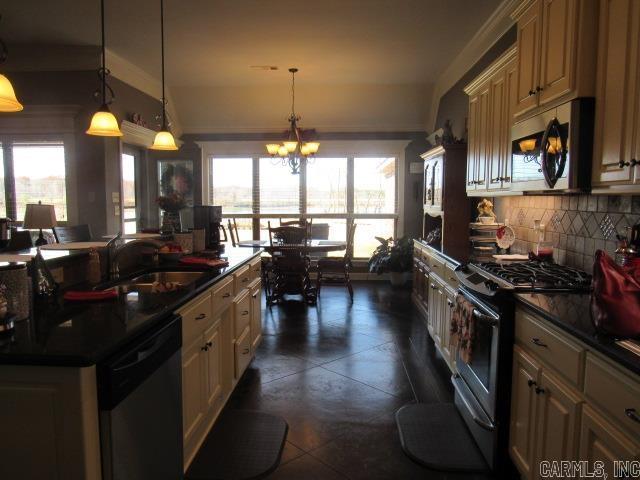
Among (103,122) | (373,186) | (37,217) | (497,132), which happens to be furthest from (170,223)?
(373,186)

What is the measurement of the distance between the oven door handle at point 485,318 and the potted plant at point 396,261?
3982 millimetres

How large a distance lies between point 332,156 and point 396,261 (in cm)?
207

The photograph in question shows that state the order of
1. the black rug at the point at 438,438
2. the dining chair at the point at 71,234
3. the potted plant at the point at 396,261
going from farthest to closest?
the potted plant at the point at 396,261 → the dining chair at the point at 71,234 → the black rug at the point at 438,438

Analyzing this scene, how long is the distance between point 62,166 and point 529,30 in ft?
16.3

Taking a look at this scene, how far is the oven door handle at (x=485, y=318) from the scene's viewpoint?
2188 millimetres

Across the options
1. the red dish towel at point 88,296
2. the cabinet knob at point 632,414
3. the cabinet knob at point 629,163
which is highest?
the cabinet knob at point 629,163

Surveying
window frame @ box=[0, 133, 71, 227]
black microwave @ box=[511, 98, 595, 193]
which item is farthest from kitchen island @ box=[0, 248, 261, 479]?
window frame @ box=[0, 133, 71, 227]

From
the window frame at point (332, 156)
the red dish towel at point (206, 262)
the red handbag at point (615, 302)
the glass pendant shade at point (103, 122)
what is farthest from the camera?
the window frame at point (332, 156)

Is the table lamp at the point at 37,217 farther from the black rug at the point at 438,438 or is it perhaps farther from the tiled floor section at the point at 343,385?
the black rug at the point at 438,438

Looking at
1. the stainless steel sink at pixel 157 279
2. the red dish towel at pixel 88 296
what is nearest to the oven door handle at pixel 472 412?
the stainless steel sink at pixel 157 279

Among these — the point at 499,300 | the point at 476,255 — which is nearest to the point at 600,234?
the point at 499,300

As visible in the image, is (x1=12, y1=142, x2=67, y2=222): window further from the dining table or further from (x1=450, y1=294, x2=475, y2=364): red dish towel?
(x1=450, y1=294, x2=475, y2=364): red dish towel

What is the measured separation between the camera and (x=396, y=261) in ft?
21.1

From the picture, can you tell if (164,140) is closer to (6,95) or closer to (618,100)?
(6,95)
